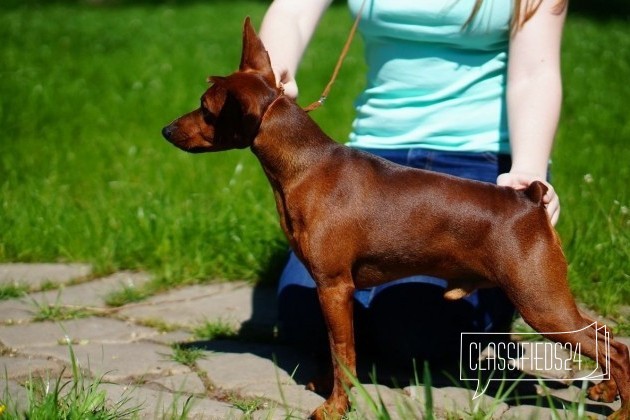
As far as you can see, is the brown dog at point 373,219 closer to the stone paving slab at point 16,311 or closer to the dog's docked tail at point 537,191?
the dog's docked tail at point 537,191

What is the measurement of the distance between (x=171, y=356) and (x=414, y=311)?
94 centimetres

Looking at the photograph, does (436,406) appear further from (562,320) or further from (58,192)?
(58,192)

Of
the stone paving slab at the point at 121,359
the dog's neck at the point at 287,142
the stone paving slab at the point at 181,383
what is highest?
the dog's neck at the point at 287,142

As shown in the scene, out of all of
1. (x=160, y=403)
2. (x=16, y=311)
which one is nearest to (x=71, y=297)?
(x=16, y=311)

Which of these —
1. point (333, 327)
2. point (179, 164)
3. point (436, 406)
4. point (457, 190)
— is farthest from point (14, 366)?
point (179, 164)

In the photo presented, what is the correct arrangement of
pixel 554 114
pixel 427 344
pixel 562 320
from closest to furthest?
1. pixel 562 320
2. pixel 554 114
3. pixel 427 344

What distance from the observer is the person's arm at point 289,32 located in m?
2.98

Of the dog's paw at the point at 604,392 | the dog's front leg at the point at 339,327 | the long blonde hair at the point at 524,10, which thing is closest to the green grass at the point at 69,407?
the dog's front leg at the point at 339,327

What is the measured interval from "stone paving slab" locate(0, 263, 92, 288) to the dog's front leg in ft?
6.06

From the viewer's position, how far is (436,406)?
9.17 feet

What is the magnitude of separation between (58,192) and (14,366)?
2026 millimetres

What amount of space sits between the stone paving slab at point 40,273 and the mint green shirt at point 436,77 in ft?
5.23

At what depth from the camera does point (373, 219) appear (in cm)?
257

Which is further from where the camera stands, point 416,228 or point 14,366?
point 14,366
